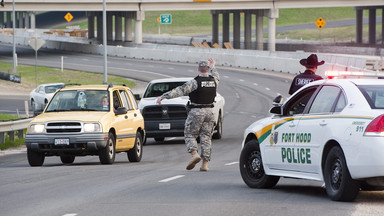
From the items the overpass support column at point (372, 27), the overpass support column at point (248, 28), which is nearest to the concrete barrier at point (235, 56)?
the overpass support column at point (248, 28)

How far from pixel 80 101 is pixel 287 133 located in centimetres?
781

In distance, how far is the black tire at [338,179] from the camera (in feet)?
38.3

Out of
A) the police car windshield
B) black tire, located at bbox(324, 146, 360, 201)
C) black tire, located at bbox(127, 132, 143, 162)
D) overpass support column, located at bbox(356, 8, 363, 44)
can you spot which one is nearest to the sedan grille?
black tire, located at bbox(127, 132, 143, 162)

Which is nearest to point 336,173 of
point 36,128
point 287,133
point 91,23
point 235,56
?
point 287,133

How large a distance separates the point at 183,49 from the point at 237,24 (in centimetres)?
2937

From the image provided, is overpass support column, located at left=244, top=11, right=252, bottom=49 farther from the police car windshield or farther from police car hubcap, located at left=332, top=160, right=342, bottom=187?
police car hubcap, located at left=332, top=160, right=342, bottom=187

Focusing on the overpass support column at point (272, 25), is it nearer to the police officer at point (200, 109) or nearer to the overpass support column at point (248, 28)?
the overpass support column at point (248, 28)

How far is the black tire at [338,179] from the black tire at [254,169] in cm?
178

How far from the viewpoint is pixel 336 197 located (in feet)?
39.1

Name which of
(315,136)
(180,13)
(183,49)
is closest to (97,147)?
(315,136)

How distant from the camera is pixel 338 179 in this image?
39.1ft

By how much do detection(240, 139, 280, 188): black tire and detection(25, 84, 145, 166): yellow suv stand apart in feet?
18.2

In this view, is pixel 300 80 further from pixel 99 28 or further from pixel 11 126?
pixel 99 28

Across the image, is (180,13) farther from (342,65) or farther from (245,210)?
(245,210)
